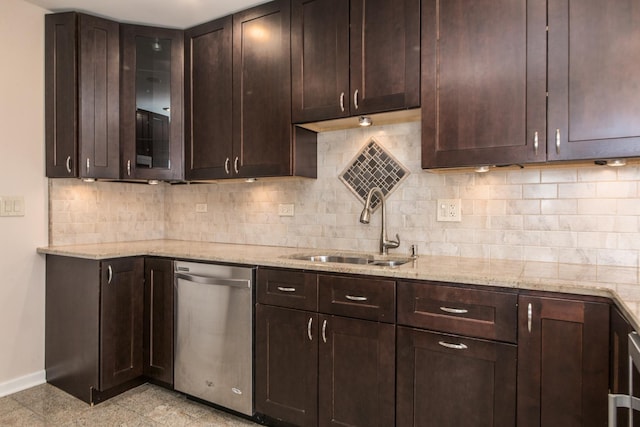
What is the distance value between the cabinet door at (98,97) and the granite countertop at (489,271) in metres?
0.64


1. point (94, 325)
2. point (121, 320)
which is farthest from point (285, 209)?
point (94, 325)

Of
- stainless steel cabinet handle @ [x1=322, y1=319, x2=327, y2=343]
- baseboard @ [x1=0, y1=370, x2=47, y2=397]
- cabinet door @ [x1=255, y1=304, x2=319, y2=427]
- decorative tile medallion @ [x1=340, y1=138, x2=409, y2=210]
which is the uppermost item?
decorative tile medallion @ [x1=340, y1=138, x2=409, y2=210]

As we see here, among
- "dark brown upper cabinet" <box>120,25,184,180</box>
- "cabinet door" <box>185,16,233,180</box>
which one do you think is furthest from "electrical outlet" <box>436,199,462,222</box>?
"dark brown upper cabinet" <box>120,25,184,180</box>

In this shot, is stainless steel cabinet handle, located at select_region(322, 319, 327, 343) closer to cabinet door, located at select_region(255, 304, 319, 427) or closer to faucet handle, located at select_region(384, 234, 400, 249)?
cabinet door, located at select_region(255, 304, 319, 427)

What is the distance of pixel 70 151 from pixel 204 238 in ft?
3.78

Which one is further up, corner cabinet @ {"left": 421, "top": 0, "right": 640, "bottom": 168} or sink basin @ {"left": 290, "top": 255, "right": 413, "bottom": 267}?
corner cabinet @ {"left": 421, "top": 0, "right": 640, "bottom": 168}

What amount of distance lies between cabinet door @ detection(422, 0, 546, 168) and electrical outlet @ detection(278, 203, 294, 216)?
1142 mm

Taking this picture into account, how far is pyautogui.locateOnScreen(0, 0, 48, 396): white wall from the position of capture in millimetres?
2557

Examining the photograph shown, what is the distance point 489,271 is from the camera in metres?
1.69

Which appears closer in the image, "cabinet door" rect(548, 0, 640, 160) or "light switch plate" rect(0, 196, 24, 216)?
"cabinet door" rect(548, 0, 640, 160)

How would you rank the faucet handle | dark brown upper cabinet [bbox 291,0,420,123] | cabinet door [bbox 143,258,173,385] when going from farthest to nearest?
cabinet door [bbox 143,258,173,385], the faucet handle, dark brown upper cabinet [bbox 291,0,420,123]

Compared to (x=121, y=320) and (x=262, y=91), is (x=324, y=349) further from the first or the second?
A: (x=262, y=91)

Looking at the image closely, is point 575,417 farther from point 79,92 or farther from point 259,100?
point 79,92

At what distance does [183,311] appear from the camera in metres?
2.44
